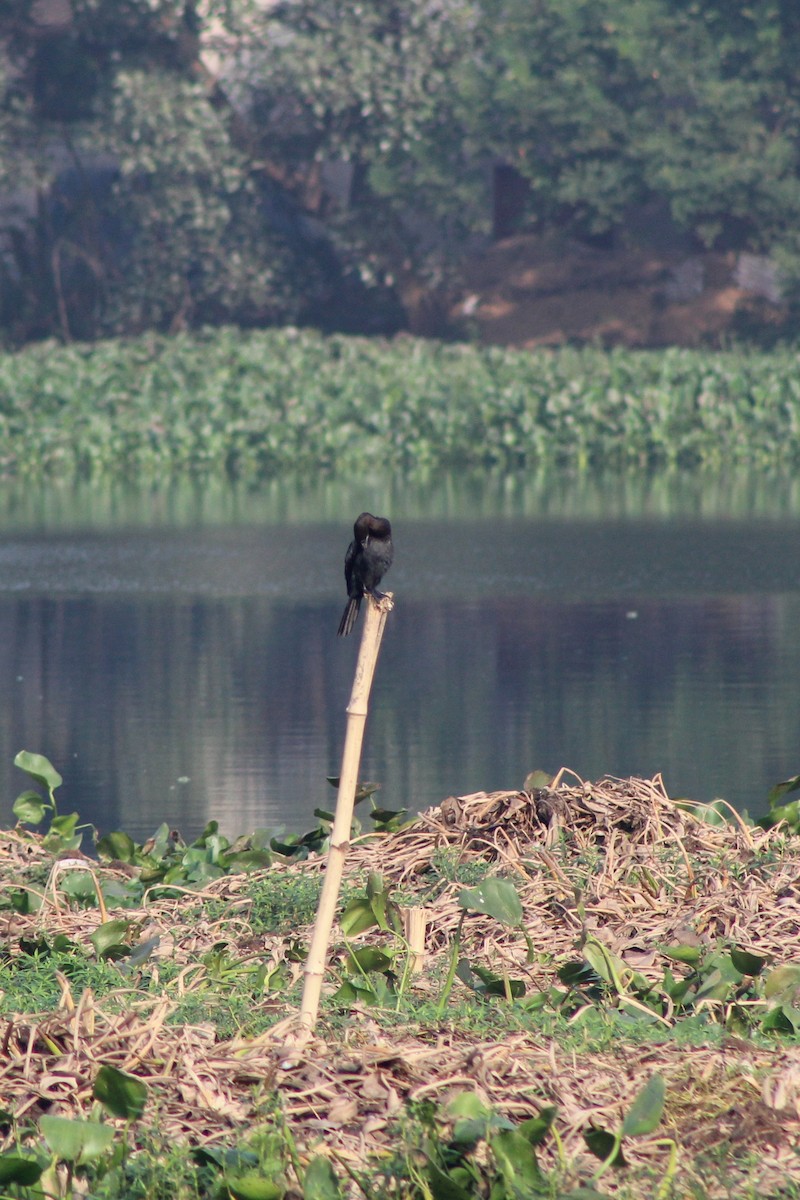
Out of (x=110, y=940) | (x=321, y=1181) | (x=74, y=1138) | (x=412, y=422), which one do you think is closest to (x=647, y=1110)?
(x=321, y=1181)

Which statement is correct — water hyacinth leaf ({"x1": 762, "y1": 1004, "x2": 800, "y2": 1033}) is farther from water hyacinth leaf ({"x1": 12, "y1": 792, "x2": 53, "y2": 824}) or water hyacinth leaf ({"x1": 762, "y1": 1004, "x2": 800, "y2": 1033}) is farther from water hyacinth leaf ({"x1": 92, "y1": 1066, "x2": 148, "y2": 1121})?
water hyacinth leaf ({"x1": 12, "y1": 792, "x2": 53, "y2": 824})

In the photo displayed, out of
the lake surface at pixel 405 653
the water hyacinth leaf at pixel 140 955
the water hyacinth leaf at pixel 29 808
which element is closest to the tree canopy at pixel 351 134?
the lake surface at pixel 405 653

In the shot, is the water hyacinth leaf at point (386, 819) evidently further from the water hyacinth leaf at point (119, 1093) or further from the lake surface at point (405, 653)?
the water hyacinth leaf at point (119, 1093)

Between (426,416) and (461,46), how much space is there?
13109 mm

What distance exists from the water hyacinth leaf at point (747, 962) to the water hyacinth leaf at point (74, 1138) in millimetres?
1689

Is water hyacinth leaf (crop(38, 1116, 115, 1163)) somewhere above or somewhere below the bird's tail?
below

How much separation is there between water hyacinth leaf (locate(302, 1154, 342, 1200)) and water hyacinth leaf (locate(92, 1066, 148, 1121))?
443mm

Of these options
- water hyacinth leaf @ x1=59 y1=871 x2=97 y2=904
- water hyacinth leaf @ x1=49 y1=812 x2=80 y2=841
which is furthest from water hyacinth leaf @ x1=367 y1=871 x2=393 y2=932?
water hyacinth leaf @ x1=49 y1=812 x2=80 y2=841

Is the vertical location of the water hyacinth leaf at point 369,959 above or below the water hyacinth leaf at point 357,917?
below

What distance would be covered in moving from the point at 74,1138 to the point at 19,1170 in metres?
0.12

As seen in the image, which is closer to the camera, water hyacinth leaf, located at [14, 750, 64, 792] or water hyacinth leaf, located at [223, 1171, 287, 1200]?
water hyacinth leaf, located at [223, 1171, 287, 1200]

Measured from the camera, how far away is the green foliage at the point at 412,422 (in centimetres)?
2573

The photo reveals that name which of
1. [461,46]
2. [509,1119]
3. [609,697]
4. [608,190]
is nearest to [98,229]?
[461,46]

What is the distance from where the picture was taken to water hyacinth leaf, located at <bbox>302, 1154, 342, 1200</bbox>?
3.25m
